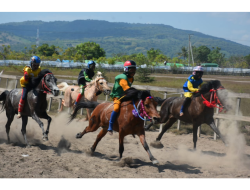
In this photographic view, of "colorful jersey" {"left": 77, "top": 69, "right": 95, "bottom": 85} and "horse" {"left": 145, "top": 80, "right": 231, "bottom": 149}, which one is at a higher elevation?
"colorful jersey" {"left": 77, "top": 69, "right": 95, "bottom": 85}

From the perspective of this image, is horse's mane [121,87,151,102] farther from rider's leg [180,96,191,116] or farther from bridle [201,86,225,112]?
rider's leg [180,96,191,116]

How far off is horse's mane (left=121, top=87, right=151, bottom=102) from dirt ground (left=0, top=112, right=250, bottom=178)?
1385 mm

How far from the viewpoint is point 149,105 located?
6301 millimetres

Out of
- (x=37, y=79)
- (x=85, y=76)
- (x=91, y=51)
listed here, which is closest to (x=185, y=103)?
(x=85, y=76)

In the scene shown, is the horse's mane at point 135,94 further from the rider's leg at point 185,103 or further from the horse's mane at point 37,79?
the horse's mane at point 37,79

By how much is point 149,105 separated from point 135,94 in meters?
0.53

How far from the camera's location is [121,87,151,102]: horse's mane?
6496mm

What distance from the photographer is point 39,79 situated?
8.27 m

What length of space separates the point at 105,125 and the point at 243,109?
10810mm

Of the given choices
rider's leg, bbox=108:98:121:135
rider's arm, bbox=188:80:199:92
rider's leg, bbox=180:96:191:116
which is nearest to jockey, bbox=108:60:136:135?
rider's leg, bbox=108:98:121:135

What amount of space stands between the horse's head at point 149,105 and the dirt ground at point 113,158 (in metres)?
1.22

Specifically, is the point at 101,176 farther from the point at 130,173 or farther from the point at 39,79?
the point at 39,79

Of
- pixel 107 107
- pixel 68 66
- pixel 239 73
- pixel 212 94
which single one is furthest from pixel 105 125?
pixel 68 66

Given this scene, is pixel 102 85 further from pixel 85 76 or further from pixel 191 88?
pixel 191 88
